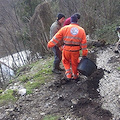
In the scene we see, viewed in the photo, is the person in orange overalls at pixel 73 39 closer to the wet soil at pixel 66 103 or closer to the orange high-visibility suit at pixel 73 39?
the orange high-visibility suit at pixel 73 39

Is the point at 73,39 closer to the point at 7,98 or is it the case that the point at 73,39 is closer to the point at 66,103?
the point at 66,103

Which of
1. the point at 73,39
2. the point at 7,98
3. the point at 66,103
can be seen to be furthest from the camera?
the point at 7,98

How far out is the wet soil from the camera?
2.91 meters

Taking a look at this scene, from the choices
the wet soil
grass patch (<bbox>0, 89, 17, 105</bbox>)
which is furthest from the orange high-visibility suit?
grass patch (<bbox>0, 89, 17, 105</bbox>)

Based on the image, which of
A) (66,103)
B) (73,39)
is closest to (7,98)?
(66,103)

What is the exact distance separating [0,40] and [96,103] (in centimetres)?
1671

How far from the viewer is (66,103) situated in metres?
3.33

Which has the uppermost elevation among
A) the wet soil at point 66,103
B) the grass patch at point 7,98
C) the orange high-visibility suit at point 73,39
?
the orange high-visibility suit at point 73,39

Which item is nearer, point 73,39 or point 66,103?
point 66,103

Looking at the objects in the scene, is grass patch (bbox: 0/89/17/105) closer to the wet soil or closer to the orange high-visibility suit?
the wet soil

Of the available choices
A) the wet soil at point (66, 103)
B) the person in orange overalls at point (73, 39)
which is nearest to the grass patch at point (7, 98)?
the wet soil at point (66, 103)

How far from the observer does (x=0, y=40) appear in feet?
57.4

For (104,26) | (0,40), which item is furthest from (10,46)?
(104,26)

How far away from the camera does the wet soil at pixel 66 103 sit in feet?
9.55
